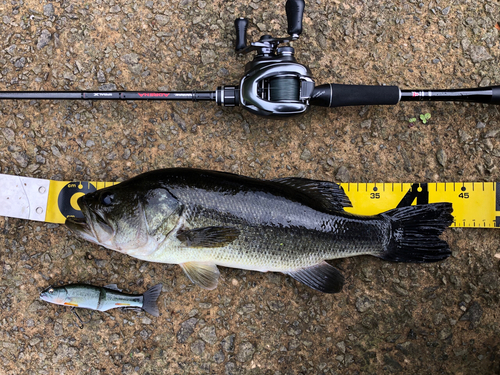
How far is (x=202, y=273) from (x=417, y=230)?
1.75 meters

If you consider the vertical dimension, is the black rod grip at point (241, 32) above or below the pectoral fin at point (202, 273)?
above

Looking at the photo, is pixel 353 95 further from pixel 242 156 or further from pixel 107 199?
pixel 107 199

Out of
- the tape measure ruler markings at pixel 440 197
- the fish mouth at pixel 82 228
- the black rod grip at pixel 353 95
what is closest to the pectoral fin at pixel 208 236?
the fish mouth at pixel 82 228

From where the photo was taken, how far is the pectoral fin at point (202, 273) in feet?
8.73

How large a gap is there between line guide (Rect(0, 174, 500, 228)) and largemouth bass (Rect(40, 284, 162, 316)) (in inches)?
23.2

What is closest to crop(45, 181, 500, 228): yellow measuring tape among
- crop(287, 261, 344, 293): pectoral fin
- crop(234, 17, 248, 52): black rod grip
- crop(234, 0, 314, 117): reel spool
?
crop(287, 261, 344, 293): pectoral fin

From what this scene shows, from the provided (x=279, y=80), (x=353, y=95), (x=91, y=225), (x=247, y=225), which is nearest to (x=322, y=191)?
(x=247, y=225)

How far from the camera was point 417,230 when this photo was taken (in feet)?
8.79

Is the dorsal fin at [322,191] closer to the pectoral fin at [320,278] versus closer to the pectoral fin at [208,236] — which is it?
the pectoral fin at [320,278]

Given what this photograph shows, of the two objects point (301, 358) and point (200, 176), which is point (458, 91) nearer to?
point (200, 176)

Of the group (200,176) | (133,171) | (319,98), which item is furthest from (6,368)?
(319,98)

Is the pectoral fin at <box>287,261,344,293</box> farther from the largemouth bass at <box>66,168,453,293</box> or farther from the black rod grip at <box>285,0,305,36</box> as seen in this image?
the black rod grip at <box>285,0,305,36</box>

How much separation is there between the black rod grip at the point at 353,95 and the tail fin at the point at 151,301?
6.72 feet

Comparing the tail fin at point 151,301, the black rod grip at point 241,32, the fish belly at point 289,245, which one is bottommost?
the tail fin at point 151,301
